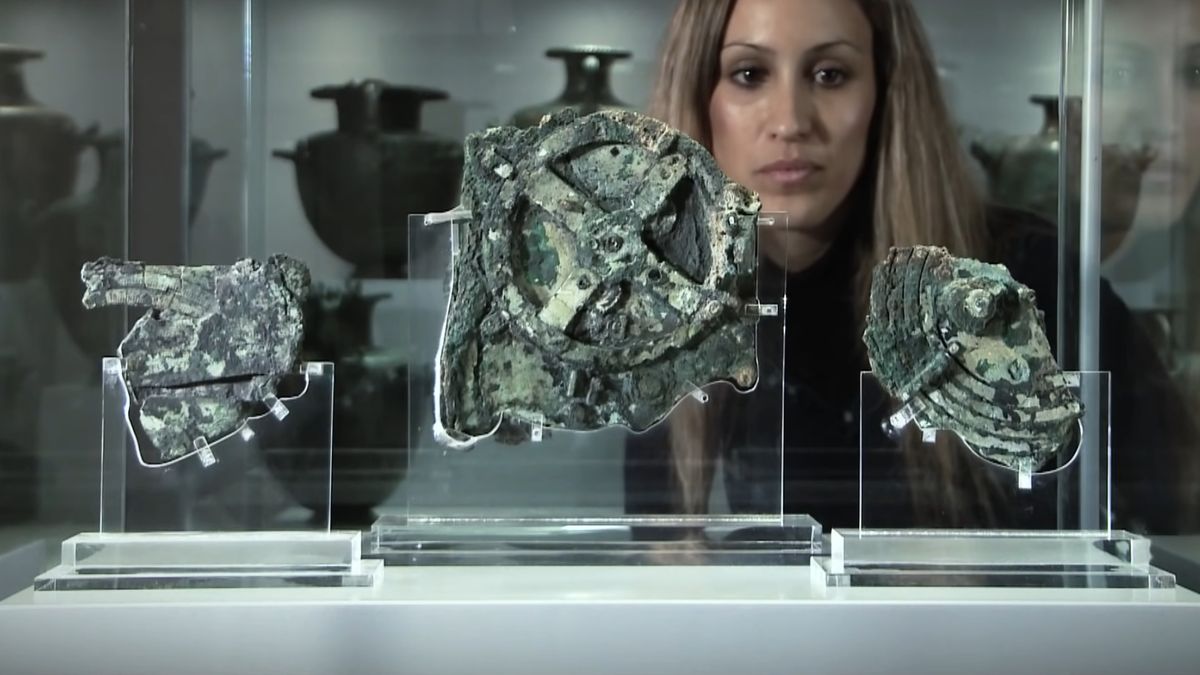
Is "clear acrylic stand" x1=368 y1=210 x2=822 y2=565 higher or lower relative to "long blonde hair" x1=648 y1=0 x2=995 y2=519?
lower

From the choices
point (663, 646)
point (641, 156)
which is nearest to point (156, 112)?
point (641, 156)

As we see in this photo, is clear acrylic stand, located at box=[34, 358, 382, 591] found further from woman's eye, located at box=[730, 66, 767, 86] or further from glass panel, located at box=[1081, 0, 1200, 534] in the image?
glass panel, located at box=[1081, 0, 1200, 534]

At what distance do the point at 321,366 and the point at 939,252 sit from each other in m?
1.34

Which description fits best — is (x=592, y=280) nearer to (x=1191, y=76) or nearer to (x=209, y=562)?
(x=209, y=562)

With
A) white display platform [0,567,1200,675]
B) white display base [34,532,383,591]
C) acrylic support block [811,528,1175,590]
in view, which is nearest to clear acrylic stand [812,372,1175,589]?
acrylic support block [811,528,1175,590]

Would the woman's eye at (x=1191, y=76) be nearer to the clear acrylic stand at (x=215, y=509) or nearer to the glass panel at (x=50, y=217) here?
the clear acrylic stand at (x=215, y=509)

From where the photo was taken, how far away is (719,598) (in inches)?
85.7

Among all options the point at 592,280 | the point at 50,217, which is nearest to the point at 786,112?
the point at 592,280

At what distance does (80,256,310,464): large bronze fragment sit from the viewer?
91.9 inches

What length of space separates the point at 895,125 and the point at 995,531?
3.76 ft

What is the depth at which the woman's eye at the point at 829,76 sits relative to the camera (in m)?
2.91

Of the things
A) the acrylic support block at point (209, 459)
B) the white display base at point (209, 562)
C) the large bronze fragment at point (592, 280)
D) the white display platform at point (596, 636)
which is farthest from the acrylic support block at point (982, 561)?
the acrylic support block at point (209, 459)

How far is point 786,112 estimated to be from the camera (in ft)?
9.46

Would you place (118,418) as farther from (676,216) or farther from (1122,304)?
(1122,304)
